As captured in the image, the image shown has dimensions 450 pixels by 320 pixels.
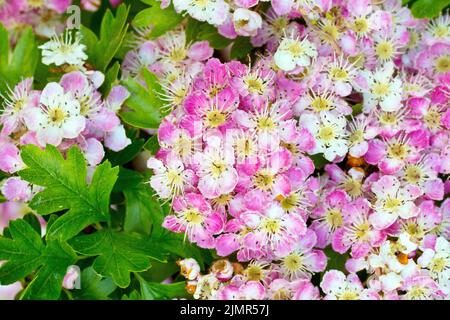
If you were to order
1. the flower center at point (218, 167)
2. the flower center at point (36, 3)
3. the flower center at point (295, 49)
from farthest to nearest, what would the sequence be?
the flower center at point (36, 3), the flower center at point (295, 49), the flower center at point (218, 167)

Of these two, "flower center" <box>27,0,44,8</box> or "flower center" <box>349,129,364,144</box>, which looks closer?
"flower center" <box>349,129,364,144</box>

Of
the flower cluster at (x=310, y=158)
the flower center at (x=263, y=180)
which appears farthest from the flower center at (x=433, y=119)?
the flower center at (x=263, y=180)

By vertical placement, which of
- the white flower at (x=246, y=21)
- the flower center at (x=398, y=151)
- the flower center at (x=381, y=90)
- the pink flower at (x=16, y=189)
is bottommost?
the pink flower at (x=16, y=189)

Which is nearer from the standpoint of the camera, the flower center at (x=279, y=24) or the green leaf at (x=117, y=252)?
the green leaf at (x=117, y=252)

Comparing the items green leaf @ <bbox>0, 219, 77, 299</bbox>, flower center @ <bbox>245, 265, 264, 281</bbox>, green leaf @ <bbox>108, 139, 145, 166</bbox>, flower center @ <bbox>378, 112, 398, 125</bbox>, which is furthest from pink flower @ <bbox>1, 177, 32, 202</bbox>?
flower center @ <bbox>378, 112, 398, 125</bbox>

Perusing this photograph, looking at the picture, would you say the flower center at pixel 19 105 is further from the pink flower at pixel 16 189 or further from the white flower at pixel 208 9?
the white flower at pixel 208 9

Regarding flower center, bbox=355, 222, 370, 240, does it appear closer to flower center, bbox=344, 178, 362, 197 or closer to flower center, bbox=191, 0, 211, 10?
flower center, bbox=344, 178, 362, 197
